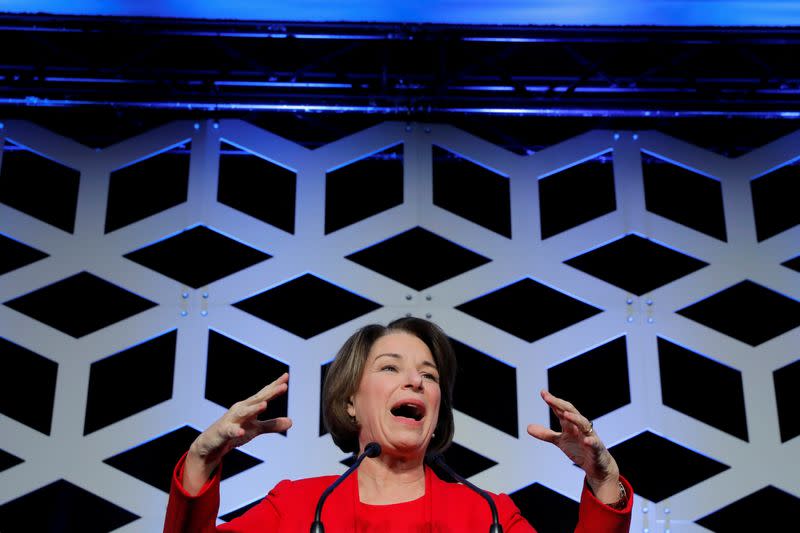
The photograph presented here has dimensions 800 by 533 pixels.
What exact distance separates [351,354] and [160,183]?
158cm

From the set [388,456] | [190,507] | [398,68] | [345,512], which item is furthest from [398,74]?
[190,507]

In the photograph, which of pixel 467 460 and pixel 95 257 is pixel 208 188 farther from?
pixel 467 460

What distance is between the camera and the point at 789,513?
131 inches

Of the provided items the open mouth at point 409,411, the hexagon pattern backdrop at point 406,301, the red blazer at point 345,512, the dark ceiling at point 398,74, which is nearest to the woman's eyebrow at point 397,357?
the open mouth at point 409,411

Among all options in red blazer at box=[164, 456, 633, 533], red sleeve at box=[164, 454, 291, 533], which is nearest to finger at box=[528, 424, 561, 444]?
red blazer at box=[164, 456, 633, 533]

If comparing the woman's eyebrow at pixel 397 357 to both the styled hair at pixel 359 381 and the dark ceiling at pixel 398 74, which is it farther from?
the dark ceiling at pixel 398 74

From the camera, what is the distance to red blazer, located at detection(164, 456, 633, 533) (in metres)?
1.97

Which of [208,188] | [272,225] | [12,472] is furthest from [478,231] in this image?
[12,472]

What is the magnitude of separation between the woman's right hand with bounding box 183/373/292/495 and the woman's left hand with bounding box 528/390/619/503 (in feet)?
1.83

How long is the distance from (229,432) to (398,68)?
2170 mm

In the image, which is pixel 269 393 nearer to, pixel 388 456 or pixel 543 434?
pixel 388 456

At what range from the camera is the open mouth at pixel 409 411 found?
2266 mm

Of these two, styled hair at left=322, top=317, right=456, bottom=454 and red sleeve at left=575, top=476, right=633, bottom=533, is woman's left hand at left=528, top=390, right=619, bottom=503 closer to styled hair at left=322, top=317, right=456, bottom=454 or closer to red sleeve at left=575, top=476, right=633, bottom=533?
red sleeve at left=575, top=476, right=633, bottom=533

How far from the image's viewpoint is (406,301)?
343 centimetres
